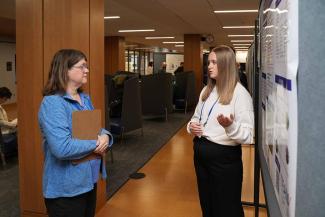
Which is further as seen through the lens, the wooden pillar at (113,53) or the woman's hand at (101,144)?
the wooden pillar at (113,53)

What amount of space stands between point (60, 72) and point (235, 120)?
1.13 meters

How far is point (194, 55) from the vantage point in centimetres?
1335

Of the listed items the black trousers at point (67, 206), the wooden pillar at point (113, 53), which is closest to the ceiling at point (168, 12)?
the wooden pillar at point (113, 53)

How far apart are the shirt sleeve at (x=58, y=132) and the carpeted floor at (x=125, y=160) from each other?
1.91 meters

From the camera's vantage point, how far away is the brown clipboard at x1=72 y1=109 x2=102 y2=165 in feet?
6.09

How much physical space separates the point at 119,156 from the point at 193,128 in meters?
3.37

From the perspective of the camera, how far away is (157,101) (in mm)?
8453

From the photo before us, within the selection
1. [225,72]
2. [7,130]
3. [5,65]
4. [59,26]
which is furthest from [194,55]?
[225,72]

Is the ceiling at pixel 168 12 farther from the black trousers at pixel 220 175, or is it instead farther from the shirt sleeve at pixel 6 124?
the black trousers at pixel 220 175

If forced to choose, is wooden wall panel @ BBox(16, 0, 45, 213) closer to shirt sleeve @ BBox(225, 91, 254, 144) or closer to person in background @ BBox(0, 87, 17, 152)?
shirt sleeve @ BBox(225, 91, 254, 144)

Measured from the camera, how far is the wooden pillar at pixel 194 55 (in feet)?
43.5

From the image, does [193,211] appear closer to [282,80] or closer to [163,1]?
[282,80]

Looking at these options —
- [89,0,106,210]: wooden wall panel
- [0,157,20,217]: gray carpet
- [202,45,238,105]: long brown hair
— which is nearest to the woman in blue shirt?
[202,45,238,105]: long brown hair

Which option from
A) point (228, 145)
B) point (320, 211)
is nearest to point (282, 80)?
point (320, 211)
